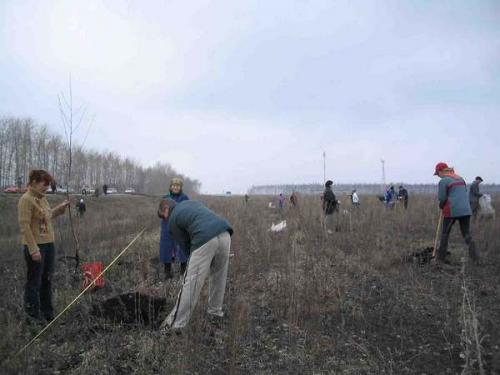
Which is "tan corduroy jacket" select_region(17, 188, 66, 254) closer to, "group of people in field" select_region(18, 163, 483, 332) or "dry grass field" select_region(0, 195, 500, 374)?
"group of people in field" select_region(18, 163, 483, 332)

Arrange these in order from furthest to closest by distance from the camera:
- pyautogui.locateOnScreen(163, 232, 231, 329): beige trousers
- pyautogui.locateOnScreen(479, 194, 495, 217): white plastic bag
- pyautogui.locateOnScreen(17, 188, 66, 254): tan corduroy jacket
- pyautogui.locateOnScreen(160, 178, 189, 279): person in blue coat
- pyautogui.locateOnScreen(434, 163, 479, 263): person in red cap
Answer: pyautogui.locateOnScreen(479, 194, 495, 217): white plastic bag < pyautogui.locateOnScreen(434, 163, 479, 263): person in red cap < pyautogui.locateOnScreen(160, 178, 189, 279): person in blue coat < pyautogui.locateOnScreen(17, 188, 66, 254): tan corduroy jacket < pyautogui.locateOnScreen(163, 232, 231, 329): beige trousers

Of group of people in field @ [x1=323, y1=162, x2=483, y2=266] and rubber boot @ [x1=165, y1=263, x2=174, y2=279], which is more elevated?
group of people in field @ [x1=323, y1=162, x2=483, y2=266]

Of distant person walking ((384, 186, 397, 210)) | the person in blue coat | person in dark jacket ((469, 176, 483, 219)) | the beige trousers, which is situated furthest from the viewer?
distant person walking ((384, 186, 397, 210))

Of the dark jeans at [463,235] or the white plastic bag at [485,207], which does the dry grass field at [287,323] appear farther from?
the white plastic bag at [485,207]

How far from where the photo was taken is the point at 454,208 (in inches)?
206

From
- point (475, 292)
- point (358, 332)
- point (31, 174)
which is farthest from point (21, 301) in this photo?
point (475, 292)

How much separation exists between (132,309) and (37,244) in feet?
3.72

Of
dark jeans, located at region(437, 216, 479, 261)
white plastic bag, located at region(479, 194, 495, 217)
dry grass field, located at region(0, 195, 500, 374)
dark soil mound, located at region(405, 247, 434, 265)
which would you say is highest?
white plastic bag, located at region(479, 194, 495, 217)

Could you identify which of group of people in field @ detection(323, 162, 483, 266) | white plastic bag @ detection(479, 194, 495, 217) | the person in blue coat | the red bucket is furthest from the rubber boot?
white plastic bag @ detection(479, 194, 495, 217)

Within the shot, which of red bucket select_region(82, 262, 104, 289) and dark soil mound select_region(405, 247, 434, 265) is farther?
dark soil mound select_region(405, 247, 434, 265)

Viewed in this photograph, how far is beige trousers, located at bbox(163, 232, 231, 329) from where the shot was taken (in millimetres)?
3051

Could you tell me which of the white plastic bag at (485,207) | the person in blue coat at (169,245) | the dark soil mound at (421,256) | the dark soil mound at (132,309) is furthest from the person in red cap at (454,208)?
the white plastic bag at (485,207)

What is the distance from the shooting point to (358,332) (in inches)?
127

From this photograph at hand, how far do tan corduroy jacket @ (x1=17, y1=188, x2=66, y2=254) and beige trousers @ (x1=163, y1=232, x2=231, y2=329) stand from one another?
1.48m
